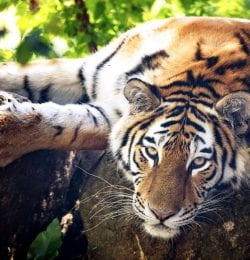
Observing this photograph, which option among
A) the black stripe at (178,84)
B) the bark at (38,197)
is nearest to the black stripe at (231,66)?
the black stripe at (178,84)

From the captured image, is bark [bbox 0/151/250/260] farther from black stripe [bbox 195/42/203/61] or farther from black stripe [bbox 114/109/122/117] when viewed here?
black stripe [bbox 195/42/203/61]

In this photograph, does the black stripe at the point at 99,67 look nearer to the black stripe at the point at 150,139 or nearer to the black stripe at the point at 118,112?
the black stripe at the point at 118,112

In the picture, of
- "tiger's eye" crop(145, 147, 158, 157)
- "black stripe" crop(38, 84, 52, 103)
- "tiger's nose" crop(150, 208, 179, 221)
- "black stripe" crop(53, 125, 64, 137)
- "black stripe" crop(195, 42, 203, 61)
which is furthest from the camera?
"black stripe" crop(38, 84, 52, 103)

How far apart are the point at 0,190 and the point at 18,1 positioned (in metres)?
0.64

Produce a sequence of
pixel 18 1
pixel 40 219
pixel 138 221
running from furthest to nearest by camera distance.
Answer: pixel 40 219, pixel 138 221, pixel 18 1

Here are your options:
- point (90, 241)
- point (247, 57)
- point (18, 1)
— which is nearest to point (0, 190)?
point (90, 241)

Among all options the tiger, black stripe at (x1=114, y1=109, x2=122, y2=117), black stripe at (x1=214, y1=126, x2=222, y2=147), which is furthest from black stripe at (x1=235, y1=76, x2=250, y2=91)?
black stripe at (x1=114, y1=109, x2=122, y2=117)

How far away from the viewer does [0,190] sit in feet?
6.25

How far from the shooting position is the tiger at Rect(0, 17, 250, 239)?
5.99 ft

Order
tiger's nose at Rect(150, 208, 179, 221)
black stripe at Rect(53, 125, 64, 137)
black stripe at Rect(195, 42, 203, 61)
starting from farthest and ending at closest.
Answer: black stripe at Rect(195, 42, 203, 61)
black stripe at Rect(53, 125, 64, 137)
tiger's nose at Rect(150, 208, 179, 221)

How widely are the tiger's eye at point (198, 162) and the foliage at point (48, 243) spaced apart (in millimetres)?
517

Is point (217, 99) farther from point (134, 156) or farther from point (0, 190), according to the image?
point (0, 190)

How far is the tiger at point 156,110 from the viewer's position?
1.83 metres

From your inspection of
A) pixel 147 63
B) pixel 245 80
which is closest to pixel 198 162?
pixel 245 80
